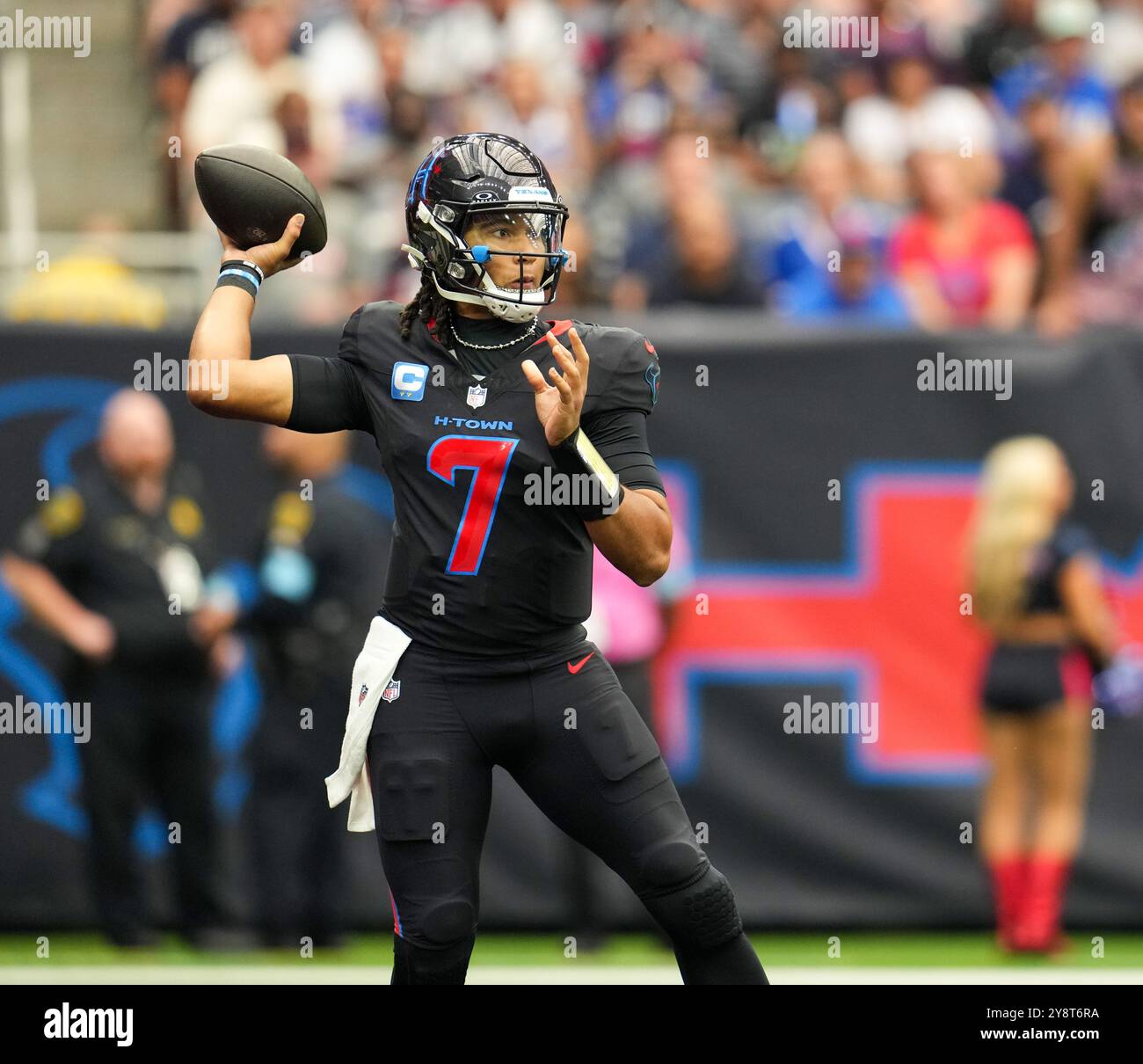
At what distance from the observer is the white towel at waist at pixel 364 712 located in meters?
4.17

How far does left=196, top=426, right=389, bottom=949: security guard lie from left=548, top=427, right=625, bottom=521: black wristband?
3.61 m

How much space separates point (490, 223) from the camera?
4.16m

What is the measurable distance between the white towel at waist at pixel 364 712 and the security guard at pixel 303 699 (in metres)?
3.10

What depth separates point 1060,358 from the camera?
7918 mm

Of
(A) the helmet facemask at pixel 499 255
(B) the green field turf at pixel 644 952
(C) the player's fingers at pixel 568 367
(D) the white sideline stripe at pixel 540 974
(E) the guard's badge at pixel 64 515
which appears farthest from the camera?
(E) the guard's badge at pixel 64 515

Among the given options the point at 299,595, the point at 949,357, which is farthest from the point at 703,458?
the point at 299,595

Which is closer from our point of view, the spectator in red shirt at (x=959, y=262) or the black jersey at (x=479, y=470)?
the black jersey at (x=479, y=470)

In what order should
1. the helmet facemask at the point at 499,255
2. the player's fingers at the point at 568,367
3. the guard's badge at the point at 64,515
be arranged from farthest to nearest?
the guard's badge at the point at 64,515 → the helmet facemask at the point at 499,255 → the player's fingers at the point at 568,367

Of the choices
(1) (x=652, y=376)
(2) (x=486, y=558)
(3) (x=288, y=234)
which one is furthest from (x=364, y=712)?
(3) (x=288, y=234)

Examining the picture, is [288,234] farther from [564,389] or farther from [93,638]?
[93,638]

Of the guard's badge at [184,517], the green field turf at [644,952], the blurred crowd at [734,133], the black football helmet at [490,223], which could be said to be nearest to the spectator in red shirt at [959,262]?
the blurred crowd at [734,133]

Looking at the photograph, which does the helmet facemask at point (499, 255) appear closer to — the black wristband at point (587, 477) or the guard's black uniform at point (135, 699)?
the black wristband at point (587, 477)

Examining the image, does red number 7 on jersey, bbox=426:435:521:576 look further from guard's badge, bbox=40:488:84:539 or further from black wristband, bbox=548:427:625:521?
guard's badge, bbox=40:488:84:539
